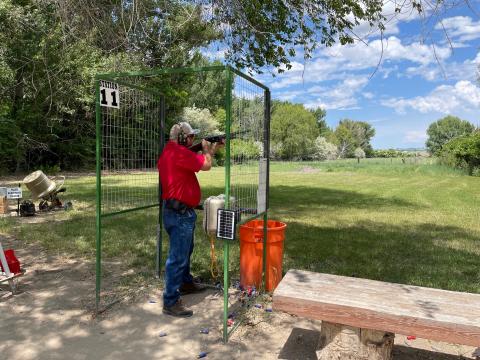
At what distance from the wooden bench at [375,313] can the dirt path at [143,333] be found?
54 centimetres

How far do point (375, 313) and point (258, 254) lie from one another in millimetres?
1993

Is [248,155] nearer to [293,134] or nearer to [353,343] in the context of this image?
[353,343]

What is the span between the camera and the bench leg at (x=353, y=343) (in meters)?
3.01

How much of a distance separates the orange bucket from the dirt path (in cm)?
45

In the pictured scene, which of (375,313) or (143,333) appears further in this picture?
(143,333)

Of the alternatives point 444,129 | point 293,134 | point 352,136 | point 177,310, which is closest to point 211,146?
point 177,310

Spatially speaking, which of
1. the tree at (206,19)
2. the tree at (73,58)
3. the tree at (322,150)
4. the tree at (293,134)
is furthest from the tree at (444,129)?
the tree at (206,19)

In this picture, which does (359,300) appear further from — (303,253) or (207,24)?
(207,24)

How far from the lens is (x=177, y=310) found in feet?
13.8

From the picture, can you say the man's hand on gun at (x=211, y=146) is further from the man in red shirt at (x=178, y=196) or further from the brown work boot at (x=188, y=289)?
the brown work boot at (x=188, y=289)

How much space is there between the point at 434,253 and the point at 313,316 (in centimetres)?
486

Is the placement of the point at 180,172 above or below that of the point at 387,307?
above

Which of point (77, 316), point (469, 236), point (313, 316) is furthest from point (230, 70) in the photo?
point (469, 236)

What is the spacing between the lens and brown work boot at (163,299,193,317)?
4180 mm
